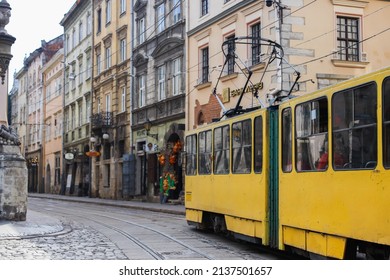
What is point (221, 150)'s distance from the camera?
12781 millimetres

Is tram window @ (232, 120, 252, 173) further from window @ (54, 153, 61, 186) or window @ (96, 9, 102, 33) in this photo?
window @ (54, 153, 61, 186)

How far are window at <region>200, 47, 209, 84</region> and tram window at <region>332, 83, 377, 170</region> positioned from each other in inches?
683

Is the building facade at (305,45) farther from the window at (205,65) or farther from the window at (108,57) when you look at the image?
the window at (108,57)

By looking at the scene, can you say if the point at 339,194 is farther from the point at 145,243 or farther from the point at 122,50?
the point at 122,50

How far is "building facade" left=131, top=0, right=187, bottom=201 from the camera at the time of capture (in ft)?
93.7

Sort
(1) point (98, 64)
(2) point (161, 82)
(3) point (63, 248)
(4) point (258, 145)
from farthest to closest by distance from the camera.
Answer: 1. (1) point (98, 64)
2. (2) point (161, 82)
3. (3) point (63, 248)
4. (4) point (258, 145)

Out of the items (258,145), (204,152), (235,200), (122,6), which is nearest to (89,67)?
(122,6)

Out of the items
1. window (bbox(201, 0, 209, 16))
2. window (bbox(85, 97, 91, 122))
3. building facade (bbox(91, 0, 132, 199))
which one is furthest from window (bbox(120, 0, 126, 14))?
window (bbox(201, 0, 209, 16))

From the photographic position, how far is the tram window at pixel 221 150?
1238 centimetres

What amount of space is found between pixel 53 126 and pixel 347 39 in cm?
2070

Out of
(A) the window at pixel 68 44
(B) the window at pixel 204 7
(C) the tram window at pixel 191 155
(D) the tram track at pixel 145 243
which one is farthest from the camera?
(A) the window at pixel 68 44

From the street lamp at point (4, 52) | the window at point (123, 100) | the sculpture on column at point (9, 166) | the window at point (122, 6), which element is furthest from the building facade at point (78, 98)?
the sculpture on column at point (9, 166)

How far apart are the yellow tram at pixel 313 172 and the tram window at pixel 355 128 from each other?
0.01 m
